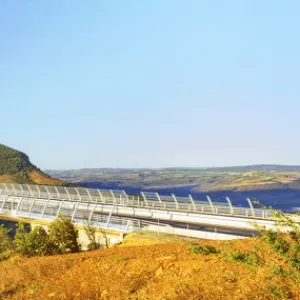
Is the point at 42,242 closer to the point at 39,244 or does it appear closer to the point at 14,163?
the point at 39,244

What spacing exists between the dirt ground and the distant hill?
7769 centimetres

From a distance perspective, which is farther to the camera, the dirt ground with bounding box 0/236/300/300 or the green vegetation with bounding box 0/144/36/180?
the green vegetation with bounding box 0/144/36/180

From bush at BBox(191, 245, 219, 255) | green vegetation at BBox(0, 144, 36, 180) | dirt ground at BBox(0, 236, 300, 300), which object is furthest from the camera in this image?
green vegetation at BBox(0, 144, 36, 180)

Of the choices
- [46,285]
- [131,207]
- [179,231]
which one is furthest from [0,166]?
[46,285]

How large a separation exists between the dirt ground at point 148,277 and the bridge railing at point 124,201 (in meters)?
9.88

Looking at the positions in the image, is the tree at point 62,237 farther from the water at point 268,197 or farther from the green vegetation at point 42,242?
the water at point 268,197

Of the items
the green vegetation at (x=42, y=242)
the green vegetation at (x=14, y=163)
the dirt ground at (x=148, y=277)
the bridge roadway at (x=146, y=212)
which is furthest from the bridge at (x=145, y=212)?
the green vegetation at (x=14, y=163)

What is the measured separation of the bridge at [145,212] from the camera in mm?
20047

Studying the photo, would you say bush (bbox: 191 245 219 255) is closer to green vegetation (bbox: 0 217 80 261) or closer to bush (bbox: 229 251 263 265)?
bush (bbox: 229 251 263 265)

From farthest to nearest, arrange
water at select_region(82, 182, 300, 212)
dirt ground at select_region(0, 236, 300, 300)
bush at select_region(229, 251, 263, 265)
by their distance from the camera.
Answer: water at select_region(82, 182, 300, 212), bush at select_region(229, 251, 263, 265), dirt ground at select_region(0, 236, 300, 300)

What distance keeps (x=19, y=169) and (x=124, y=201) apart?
79499 millimetres

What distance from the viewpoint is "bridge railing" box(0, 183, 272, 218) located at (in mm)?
21844

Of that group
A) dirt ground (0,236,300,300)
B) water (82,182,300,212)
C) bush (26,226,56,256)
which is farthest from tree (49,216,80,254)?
water (82,182,300,212)

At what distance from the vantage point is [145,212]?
25.5m
